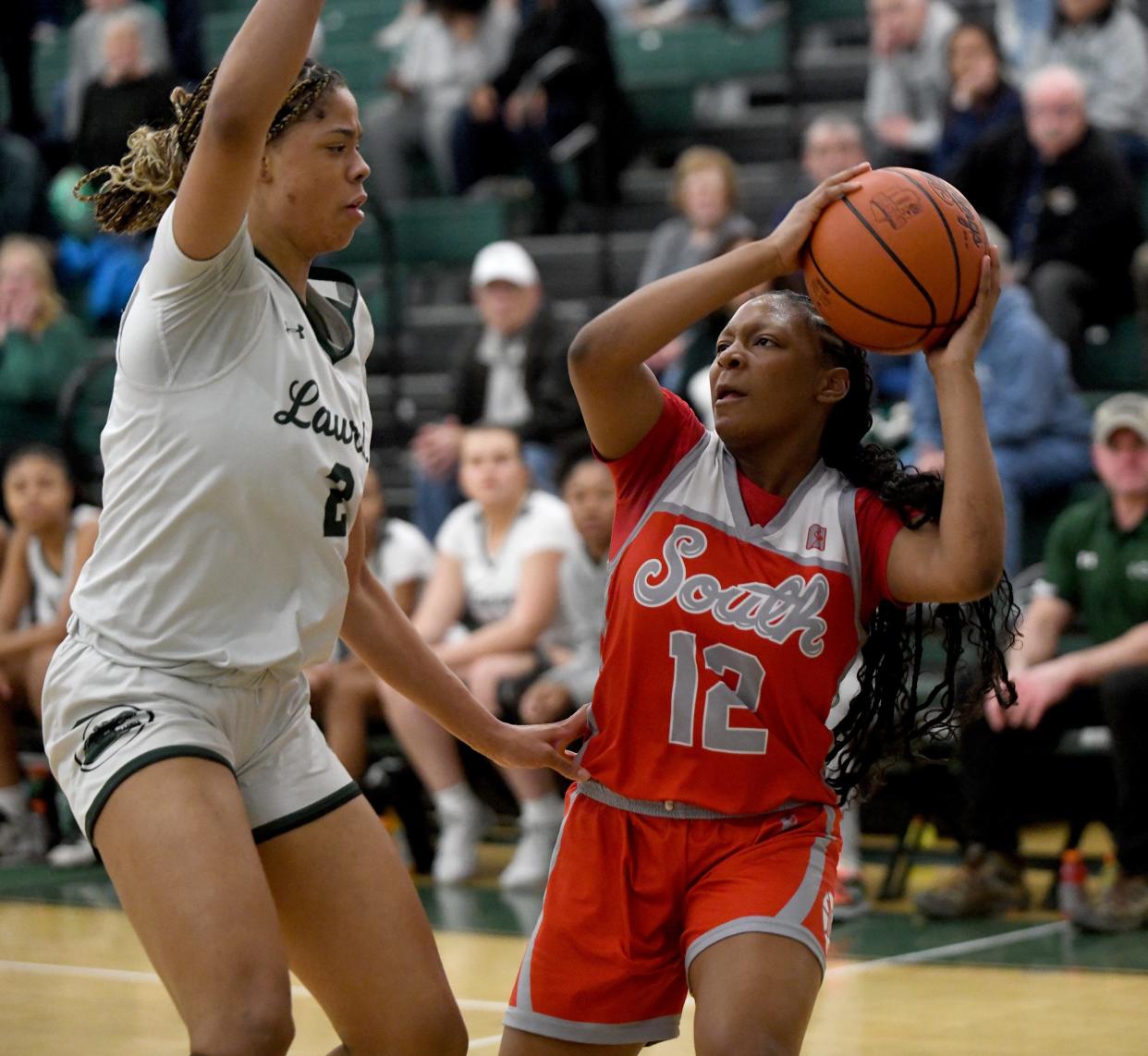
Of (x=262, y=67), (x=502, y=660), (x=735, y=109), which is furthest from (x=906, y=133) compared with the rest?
(x=262, y=67)

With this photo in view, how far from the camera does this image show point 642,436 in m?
3.53

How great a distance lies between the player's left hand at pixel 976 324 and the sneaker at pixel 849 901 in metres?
3.46

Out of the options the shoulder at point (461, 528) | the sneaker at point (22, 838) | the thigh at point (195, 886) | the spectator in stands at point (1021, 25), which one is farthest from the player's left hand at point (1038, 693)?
the spectator in stands at point (1021, 25)

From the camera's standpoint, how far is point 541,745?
369cm

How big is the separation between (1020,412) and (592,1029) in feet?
15.2

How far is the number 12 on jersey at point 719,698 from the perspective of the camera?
3393 millimetres

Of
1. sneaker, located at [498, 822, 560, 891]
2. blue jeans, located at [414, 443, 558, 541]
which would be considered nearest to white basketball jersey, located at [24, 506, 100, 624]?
blue jeans, located at [414, 443, 558, 541]

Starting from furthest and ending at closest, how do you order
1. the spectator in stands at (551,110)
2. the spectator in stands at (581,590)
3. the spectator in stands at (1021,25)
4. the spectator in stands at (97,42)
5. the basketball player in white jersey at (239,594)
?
the spectator in stands at (97,42) → the spectator in stands at (551,110) → the spectator in stands at (1021,25) → the spectator in stands at (581,590) → the basketball player in white jersey at (239,594)

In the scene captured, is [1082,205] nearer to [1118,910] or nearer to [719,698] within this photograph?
[1118,910]

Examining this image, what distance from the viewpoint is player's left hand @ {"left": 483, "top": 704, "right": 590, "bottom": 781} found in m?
3.65

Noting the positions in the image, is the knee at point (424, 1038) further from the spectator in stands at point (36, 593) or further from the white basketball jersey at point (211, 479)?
the spectator in stands at point (36, 593)

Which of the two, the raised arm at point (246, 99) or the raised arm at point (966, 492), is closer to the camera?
the raised arm at point (246, 99)

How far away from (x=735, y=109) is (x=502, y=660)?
544 centimetres

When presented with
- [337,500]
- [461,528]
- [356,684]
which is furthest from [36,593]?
[337,500]
